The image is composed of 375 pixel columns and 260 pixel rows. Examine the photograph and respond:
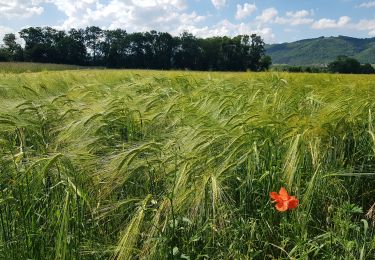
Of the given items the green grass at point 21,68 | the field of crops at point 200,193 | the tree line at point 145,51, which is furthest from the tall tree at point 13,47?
the field of crops at point 200,193

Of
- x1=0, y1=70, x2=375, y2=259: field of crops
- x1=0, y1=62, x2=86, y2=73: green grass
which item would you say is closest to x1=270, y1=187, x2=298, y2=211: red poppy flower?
x1=0, y1=70, x2=375, y2=259: field of crops

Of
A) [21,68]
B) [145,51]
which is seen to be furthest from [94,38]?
[21,68]

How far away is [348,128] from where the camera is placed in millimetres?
A: 2684

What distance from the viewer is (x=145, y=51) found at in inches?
2753

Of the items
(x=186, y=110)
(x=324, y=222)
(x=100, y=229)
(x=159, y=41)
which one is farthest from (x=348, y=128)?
(x=159, y=41)

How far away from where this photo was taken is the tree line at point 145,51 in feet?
197

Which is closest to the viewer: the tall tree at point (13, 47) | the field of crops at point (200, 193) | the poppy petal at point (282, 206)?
the poppy petal at point (282, 206)

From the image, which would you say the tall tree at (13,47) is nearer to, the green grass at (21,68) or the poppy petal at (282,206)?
the green grass at (21,68)

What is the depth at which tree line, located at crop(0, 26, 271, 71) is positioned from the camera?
60.0 meters

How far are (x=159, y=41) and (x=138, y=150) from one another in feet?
232

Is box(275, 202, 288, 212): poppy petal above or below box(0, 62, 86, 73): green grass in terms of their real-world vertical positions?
above

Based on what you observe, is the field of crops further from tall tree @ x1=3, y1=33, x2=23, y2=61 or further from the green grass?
tall tree @ x1=3, y1=33, x2=23, y2=61

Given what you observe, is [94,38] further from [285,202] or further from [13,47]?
[285,202]

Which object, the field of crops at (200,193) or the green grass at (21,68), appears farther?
the green grass at (21,68)
